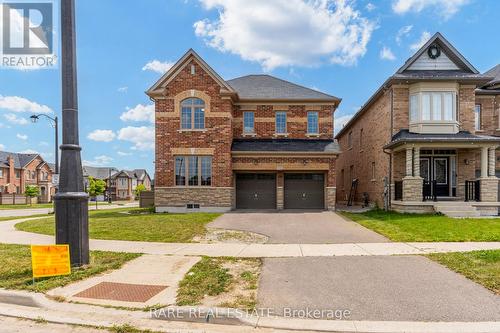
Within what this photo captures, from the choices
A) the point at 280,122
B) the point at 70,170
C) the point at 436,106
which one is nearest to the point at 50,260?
the point at 70,170

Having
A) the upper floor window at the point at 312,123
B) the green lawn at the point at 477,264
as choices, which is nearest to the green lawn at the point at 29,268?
the green lawn at the point at 477,264

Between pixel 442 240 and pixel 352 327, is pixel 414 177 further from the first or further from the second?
pixel 352 327

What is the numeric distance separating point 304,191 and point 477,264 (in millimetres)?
13851

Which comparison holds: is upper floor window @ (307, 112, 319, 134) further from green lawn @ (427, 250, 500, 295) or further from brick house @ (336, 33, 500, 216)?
green lawn @ (427, 250, 500, 295)

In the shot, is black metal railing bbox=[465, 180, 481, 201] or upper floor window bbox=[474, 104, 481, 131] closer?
black metal railing bbox=[465, 180, 481, 201]

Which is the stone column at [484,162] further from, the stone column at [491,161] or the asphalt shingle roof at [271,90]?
the asphalt shingle roof at [271,90]

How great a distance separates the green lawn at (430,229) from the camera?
1058 centimetres

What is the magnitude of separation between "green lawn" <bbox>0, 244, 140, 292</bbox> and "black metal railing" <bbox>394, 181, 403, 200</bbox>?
48.9ft

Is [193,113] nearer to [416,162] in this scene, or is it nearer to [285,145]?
[285,145]

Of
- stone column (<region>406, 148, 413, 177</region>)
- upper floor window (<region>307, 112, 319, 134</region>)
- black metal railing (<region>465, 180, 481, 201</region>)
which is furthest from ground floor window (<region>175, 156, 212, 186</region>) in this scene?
black metal railing (<region>465, 180, 481, 201</region>)

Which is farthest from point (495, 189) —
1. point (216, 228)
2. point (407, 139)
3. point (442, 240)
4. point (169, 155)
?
point (169, 155)

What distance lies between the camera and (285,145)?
20.7m

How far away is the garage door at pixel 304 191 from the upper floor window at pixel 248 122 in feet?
12.6

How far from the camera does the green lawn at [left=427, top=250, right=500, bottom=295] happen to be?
6195mm
